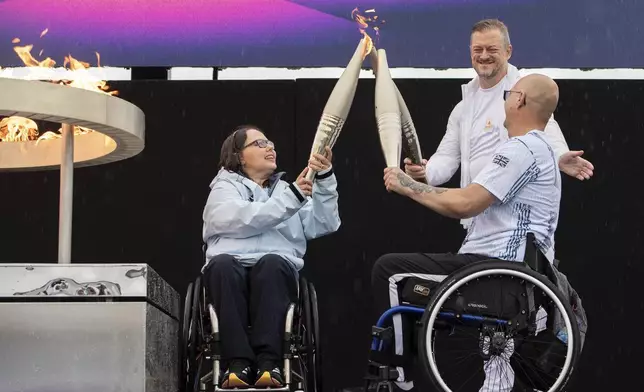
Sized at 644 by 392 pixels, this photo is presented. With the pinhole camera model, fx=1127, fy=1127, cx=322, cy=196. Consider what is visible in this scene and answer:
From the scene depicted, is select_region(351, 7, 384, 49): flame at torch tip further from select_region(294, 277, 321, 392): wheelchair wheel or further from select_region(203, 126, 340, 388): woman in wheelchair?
select_region(294, 277, 321, 392): wheelchair wheel

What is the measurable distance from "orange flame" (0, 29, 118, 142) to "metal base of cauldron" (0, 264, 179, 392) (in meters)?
0.73

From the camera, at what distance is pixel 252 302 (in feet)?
13.4

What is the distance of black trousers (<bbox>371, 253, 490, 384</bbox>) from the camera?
3771 millimetres

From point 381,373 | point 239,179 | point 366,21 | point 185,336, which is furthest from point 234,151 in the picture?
point 381,373

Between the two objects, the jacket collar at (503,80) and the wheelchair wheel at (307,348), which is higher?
the jacket collar at (503,80)

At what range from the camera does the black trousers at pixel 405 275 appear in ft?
12.4

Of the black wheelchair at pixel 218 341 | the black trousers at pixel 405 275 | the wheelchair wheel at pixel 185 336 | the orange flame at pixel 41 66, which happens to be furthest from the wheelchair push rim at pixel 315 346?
the orange flame at pixel 41 66

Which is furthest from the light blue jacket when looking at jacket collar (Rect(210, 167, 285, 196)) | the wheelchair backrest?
the wheelchair backrest

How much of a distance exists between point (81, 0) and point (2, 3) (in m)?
0.36

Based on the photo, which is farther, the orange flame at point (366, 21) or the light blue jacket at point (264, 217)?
the orange flame at point (366, 21)

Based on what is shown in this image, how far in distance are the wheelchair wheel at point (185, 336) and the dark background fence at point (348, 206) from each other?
1425mm

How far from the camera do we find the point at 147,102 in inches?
219

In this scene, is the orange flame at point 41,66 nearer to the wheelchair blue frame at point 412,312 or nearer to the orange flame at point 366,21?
the orange flame at point 366,21

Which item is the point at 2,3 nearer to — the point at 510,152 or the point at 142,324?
the point at 142,324
